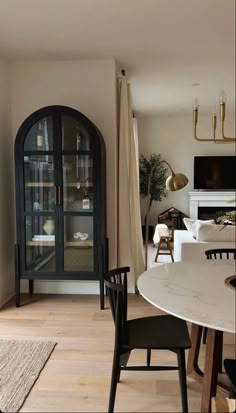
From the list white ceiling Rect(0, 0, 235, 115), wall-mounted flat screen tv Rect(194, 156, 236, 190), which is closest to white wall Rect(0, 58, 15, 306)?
white ceiling Rect(0, 0, 235, 115)

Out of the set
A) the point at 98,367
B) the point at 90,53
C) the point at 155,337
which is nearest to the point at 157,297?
the point at 155,337

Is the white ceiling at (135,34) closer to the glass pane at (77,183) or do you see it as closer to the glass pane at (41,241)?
the glass pane at (77,183)

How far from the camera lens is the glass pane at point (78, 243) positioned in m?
3.63

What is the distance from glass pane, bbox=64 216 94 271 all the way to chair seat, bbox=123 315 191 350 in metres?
1.56

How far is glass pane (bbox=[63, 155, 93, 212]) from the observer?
361 centimetres

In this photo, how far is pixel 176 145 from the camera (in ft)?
24.9

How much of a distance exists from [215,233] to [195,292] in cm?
218

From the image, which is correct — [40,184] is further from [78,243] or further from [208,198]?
[208,198]

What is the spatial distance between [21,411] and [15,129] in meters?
2.78

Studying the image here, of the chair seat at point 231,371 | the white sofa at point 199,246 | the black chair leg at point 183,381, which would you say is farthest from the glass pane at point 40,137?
the chair seat at point 231,371

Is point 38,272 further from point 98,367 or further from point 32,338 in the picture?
point 98,367

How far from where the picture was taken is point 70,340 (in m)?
2.87

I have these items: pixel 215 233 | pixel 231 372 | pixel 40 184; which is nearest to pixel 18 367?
pixel 231 372

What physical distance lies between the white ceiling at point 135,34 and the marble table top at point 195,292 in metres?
1.80
